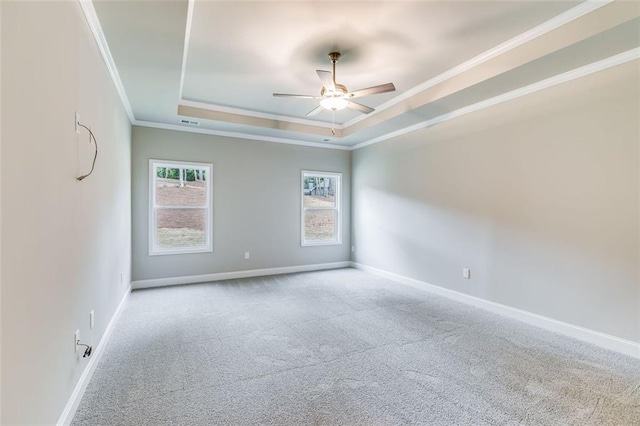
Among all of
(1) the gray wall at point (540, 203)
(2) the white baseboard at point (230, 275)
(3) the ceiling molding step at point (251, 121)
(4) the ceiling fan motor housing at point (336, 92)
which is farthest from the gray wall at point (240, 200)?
(4) the ceiling fan motor housing at point (336, 92)

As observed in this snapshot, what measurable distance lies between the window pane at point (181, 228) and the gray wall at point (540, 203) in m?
3.62

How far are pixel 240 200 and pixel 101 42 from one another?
3.28 metres

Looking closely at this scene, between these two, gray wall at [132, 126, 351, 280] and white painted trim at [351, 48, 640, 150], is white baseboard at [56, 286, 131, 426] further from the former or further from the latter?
white painted trim at [351, 48, 640, 150]

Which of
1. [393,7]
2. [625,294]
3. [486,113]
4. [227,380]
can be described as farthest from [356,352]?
[486,113]

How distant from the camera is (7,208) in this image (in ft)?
3.74

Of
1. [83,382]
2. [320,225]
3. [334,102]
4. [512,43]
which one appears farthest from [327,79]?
[320,225]

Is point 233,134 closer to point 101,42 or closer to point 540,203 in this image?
point 101,42

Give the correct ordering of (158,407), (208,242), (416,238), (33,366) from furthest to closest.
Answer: (208,242)
(416,238)
(158,407)
(33,366)

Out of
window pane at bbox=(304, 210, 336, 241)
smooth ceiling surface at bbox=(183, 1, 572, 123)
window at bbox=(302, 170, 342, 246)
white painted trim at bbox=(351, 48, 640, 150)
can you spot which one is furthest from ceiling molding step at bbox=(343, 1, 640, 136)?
window pane at bbox=(304, 210, 336, 241)

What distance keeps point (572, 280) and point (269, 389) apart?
124 inches

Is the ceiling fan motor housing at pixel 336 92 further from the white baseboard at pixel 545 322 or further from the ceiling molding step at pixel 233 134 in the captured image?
the white baseboard at pixel 545 322

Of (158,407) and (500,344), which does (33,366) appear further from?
(500,344)

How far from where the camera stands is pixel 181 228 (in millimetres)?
5172

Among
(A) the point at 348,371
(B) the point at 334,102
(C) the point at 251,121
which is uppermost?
(C) the point at 251,121
